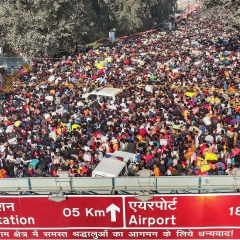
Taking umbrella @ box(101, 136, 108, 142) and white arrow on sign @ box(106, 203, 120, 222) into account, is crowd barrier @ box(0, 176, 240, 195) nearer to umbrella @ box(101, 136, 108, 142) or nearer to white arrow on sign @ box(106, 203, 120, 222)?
white arrow on sign @ box(106, 203, 120, 222)

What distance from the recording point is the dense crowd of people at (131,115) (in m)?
11.2

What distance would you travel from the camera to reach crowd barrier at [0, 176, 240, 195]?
20.9 ft

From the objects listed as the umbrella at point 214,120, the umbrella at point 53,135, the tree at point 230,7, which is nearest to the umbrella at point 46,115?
the umbrella at point 53,135

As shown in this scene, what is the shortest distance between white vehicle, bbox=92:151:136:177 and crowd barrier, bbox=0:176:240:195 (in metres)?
2.42

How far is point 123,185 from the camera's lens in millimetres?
6523

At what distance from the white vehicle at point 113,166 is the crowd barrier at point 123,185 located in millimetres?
2422

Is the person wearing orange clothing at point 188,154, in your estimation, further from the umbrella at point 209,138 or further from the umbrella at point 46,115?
the umbrella at point 46,115

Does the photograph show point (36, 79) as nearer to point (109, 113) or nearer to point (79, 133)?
point (109, 113)

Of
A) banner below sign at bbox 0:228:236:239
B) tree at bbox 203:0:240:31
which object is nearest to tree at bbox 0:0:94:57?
tree at bbox 203:0:240:31

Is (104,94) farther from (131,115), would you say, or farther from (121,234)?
(121,234)

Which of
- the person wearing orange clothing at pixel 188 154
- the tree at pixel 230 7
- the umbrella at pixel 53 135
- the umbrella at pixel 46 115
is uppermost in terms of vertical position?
the tree at pixel 230 7

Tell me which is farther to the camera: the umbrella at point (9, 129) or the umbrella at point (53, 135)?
the umbrella at point (9, 129)

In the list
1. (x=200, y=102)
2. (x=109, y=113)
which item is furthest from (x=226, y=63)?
(x=109, y=113)

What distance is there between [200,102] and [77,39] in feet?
59.3
